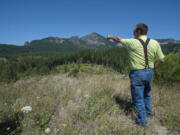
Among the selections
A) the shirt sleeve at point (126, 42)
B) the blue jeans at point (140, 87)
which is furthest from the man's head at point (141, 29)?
the blue jeans at point (140, 87)

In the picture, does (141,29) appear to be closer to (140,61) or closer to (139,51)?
→ (139,51)

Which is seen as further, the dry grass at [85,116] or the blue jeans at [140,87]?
the blue jeans at [140,87]

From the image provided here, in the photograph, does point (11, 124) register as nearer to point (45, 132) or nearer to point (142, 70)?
point (45, 132)

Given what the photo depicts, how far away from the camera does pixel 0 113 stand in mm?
2299

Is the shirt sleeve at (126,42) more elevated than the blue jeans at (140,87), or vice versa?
the shirt sleeve at (126,42)

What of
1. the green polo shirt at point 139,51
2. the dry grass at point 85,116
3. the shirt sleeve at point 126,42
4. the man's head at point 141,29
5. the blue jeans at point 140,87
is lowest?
the dry grass at point 85,116

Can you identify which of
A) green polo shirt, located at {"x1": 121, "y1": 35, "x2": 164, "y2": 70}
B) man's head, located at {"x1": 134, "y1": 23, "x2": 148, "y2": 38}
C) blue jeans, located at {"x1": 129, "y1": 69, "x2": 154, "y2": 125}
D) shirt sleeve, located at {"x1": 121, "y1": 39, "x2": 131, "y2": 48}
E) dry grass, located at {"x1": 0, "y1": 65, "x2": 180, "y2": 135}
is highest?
man's head, located at {"x1": 134, "y1": 23, "x2": 148, "y2": 38}

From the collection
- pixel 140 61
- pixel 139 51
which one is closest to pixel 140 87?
pixel 140 61

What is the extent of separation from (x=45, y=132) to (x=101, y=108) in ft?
4.18

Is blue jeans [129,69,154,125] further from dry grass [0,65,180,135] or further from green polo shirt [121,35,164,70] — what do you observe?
dry grass [0,65,180,135]

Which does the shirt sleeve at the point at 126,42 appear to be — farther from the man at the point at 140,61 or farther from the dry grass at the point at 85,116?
the dry grass at the point at 85,116

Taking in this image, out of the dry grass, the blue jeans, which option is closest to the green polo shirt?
the blue jeans

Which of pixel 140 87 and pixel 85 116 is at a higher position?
pixel 140 87

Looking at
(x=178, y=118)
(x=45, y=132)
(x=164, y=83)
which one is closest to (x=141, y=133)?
(x=178, y=118)
